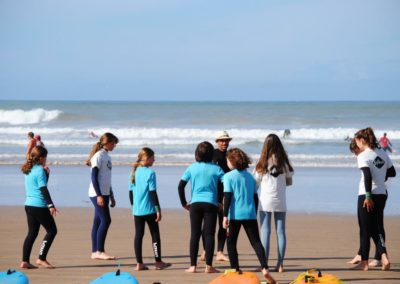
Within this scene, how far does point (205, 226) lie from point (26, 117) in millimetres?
51381

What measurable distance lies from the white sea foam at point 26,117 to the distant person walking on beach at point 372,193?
4960 centimetres

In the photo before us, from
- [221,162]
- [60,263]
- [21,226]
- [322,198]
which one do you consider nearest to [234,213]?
[221,162]

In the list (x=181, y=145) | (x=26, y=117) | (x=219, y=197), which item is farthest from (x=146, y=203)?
(x=26, y=117)

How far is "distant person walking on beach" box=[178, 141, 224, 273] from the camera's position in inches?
319

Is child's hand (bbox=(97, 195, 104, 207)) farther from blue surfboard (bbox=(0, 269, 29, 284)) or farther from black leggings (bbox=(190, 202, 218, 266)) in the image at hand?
blue surfboard (bbox=(0, 269, 29, 284))

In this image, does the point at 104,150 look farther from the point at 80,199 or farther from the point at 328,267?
the point at 80,199

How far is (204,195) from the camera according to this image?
8.14 m

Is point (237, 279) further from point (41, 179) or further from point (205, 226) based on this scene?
point (41, 179)

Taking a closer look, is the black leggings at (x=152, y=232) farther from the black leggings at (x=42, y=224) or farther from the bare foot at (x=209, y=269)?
the black leggings at (x=42, y=224)

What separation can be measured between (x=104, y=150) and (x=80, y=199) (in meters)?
6.10

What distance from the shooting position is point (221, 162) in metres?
8.65

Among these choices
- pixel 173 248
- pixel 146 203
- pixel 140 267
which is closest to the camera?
pixel 140 267

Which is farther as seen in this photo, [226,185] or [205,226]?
[205,226]

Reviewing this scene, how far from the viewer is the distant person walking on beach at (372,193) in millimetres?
8242
